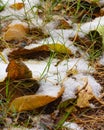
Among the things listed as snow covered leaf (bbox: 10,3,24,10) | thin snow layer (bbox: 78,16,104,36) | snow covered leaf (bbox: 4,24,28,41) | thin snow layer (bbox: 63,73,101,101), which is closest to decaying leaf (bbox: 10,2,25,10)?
snow covered leaf (bbox: 10,3,24,10)

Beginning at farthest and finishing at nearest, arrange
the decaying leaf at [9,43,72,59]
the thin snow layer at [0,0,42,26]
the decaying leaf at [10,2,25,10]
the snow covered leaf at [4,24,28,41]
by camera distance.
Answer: the decaying leaf at [10,2,25,10], the thin snow layer at [0,0,42,26], the snow covered leaf at [4,24,28,41], the decaying leaf at [9,43,72,59]

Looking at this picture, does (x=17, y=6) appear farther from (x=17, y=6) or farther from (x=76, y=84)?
(x=76, y=84)

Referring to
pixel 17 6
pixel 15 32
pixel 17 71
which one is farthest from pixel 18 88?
pixel 17 6

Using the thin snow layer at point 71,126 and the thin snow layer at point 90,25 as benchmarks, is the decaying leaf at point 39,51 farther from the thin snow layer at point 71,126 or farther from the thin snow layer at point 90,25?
the thin snow layer at point 71,126

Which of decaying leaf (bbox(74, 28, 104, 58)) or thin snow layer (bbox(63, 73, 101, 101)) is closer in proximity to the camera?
thin snow layer (bbox(63, 73, 101, 101))

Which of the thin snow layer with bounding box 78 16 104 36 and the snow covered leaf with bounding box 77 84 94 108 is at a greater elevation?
the thin snow layer with bounding box 78 16 104 36

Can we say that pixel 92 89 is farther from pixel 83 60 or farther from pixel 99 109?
pixel 83 60

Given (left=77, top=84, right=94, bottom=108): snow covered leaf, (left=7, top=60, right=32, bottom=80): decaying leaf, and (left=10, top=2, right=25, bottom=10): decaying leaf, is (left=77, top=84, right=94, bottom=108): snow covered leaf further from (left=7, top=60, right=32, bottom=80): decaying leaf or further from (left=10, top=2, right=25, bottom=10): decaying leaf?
(left=10, top=2, right=25, bottom=10): decaying leaf
